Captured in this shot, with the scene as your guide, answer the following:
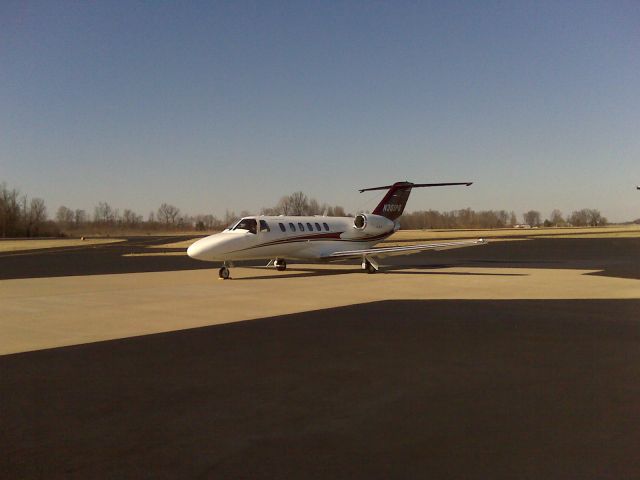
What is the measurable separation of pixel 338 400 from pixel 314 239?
1821cm

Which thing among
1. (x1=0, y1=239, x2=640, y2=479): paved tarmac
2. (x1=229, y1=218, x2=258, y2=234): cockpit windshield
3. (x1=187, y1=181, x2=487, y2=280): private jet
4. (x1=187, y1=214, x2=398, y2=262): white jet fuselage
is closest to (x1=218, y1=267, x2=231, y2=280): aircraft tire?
(x1=187, y1=181, x2=487, y2=280): private jet

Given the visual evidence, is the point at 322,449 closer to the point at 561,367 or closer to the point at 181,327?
the point at 561,367

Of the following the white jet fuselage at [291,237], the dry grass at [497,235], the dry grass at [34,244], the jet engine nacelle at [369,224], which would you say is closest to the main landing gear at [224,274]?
the white jet fuselage at [291,237]

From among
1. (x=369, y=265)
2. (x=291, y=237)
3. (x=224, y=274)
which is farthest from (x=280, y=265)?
(x=224, y=274)

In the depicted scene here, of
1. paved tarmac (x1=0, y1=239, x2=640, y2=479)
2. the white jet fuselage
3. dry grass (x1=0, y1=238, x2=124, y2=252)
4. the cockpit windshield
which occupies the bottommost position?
paved tarmac (x1=0, y1=239, x2=640, y2=479)

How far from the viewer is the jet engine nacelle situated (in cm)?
2558

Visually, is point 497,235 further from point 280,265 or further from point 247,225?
point 247,225

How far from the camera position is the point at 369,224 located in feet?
84.0

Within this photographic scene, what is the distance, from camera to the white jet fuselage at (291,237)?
20.8 metres

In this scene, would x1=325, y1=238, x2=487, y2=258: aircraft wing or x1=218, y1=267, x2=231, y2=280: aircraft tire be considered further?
x1=325, y1=238, x2=487, y2=258: aircraft wing

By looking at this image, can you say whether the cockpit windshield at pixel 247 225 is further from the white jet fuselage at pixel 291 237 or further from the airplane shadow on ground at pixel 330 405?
the airplane shadow on ground at pixel 330 405

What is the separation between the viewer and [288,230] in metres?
23.1

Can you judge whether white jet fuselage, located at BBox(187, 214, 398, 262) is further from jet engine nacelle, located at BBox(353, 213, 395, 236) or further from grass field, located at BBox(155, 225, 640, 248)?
grass field, located at BBox(155, 225, 640, 248)

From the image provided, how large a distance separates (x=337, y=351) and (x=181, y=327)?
368 centimetres
